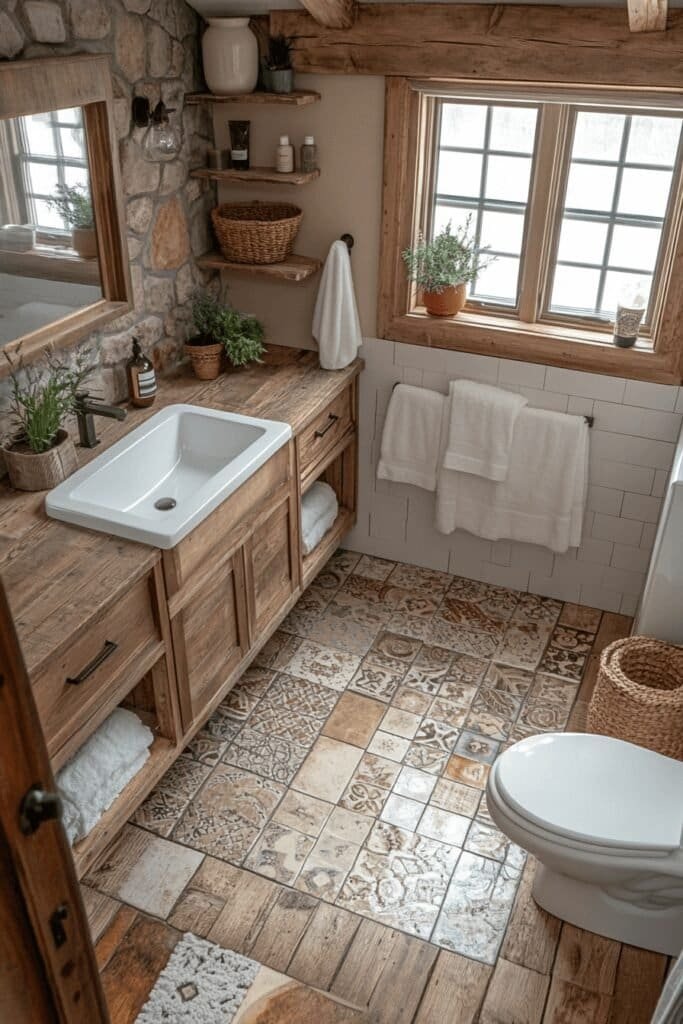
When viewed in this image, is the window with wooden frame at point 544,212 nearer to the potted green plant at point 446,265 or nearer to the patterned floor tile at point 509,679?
the potted green plant at point 446,265

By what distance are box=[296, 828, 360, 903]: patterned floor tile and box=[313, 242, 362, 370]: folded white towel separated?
1.68 meters

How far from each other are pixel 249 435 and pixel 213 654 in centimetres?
71

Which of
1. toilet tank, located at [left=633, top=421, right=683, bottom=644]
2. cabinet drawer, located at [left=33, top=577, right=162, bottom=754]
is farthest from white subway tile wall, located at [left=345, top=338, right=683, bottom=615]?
cabinet drawer, located at [left=33, top=577, right=162, bottom=754]

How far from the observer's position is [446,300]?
3416 millimetres

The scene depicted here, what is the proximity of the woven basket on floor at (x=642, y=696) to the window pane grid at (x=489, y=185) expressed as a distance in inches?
54.1

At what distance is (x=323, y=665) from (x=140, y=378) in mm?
1224

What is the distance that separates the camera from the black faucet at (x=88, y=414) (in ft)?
8.99

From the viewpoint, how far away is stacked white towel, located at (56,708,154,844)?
7.79 feet

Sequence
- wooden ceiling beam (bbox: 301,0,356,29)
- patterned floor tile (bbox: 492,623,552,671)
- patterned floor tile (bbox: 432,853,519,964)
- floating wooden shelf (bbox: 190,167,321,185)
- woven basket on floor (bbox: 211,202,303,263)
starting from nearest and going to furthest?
1. patterned floor tile (bbox: 432,853,519,964)
2. wooden ceiling beam (bbox: 301,0,356,29)
3. floating wooden shelf (bbox: 190,167,321,185)
4. woven basket on floor (bbox: 211,202,303,263)
5. patterned floor tile (bbox: 492,623,552,671)

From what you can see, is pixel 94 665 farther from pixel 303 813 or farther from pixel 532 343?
pixel 532 343

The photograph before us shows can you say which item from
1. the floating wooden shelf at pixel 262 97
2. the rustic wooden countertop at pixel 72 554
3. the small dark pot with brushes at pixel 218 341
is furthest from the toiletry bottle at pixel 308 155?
the rustic wooden countertop at pixel 72 554

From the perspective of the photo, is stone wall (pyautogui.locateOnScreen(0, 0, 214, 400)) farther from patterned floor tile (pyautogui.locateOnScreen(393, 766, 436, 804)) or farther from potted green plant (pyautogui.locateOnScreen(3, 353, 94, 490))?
patterned floor tile (pyautogui.locateOnScreen(393, 766, 436, 804))

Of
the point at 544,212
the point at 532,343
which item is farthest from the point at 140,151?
the point at 532,343

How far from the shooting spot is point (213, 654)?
2877 mm
